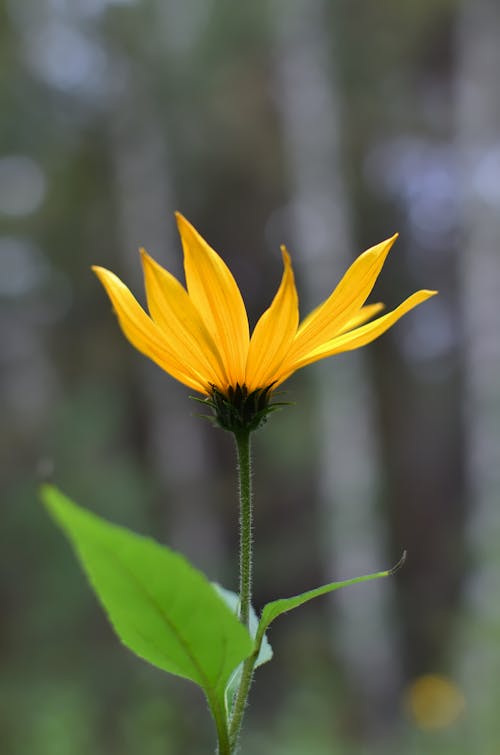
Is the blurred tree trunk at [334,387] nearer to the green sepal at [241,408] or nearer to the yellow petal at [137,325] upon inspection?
the green sepal at [241,408]

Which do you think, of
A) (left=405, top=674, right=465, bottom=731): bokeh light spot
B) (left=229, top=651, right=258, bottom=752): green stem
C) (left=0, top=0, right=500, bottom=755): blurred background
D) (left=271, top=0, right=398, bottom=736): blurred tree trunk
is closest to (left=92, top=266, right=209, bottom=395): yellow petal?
(left=229, top=651, right=258, bottom=752): green stem

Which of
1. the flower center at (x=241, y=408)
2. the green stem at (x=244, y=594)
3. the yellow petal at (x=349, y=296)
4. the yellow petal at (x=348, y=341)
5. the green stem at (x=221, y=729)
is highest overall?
the yellow petal at (x=349, y=296)

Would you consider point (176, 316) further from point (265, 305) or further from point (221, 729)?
point (265, 305)

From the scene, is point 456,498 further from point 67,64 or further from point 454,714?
point 67,64

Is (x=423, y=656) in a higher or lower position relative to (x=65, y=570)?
lower

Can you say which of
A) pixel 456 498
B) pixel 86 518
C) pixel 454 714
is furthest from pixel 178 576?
pixel 456 498

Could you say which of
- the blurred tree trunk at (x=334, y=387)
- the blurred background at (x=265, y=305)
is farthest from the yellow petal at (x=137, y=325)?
the blurred tree trunk at (x=334, y=387)
